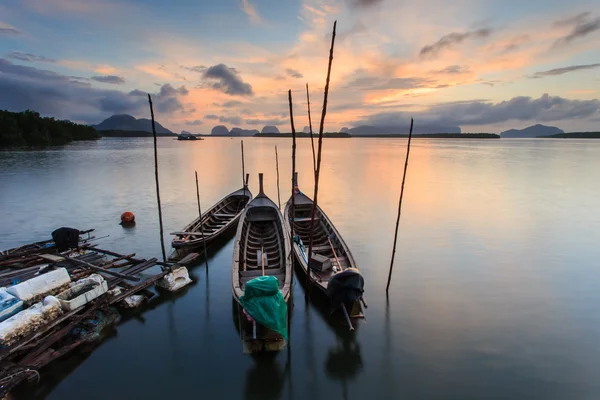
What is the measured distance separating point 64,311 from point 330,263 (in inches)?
328

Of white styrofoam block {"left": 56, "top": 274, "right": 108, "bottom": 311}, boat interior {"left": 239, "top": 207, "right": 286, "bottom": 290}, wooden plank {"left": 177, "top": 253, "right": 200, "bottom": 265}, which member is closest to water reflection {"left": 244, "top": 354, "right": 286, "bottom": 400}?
boat interior {"left": 239, "top": 207, "right": 286, "bottom": 290}

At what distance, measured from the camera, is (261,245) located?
45.9 feet

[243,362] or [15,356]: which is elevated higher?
[15,356]

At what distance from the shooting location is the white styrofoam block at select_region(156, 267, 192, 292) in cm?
1184

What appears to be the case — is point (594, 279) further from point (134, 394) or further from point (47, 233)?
point (47, 233)

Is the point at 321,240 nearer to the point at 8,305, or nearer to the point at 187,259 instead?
the point at 187,259

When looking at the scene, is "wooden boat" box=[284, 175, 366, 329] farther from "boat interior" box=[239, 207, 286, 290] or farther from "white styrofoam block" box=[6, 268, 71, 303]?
"white styrofoam block" box=[6, 268, 71, 303]

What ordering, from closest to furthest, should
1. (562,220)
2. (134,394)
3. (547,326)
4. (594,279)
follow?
1. (134,394)
2. (547,326)
3. (594,279)
4. (562,220)

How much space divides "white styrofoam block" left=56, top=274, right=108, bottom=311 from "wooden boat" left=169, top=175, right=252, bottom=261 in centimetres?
421

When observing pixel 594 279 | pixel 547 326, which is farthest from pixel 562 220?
pixel 547 326

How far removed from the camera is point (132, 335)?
30.9ft

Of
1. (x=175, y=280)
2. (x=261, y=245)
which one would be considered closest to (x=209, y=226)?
(x=261, y=245)

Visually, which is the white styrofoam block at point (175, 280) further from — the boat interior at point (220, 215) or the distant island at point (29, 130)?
the distant island at point (29, 130)

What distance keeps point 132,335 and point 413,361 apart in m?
8.39
